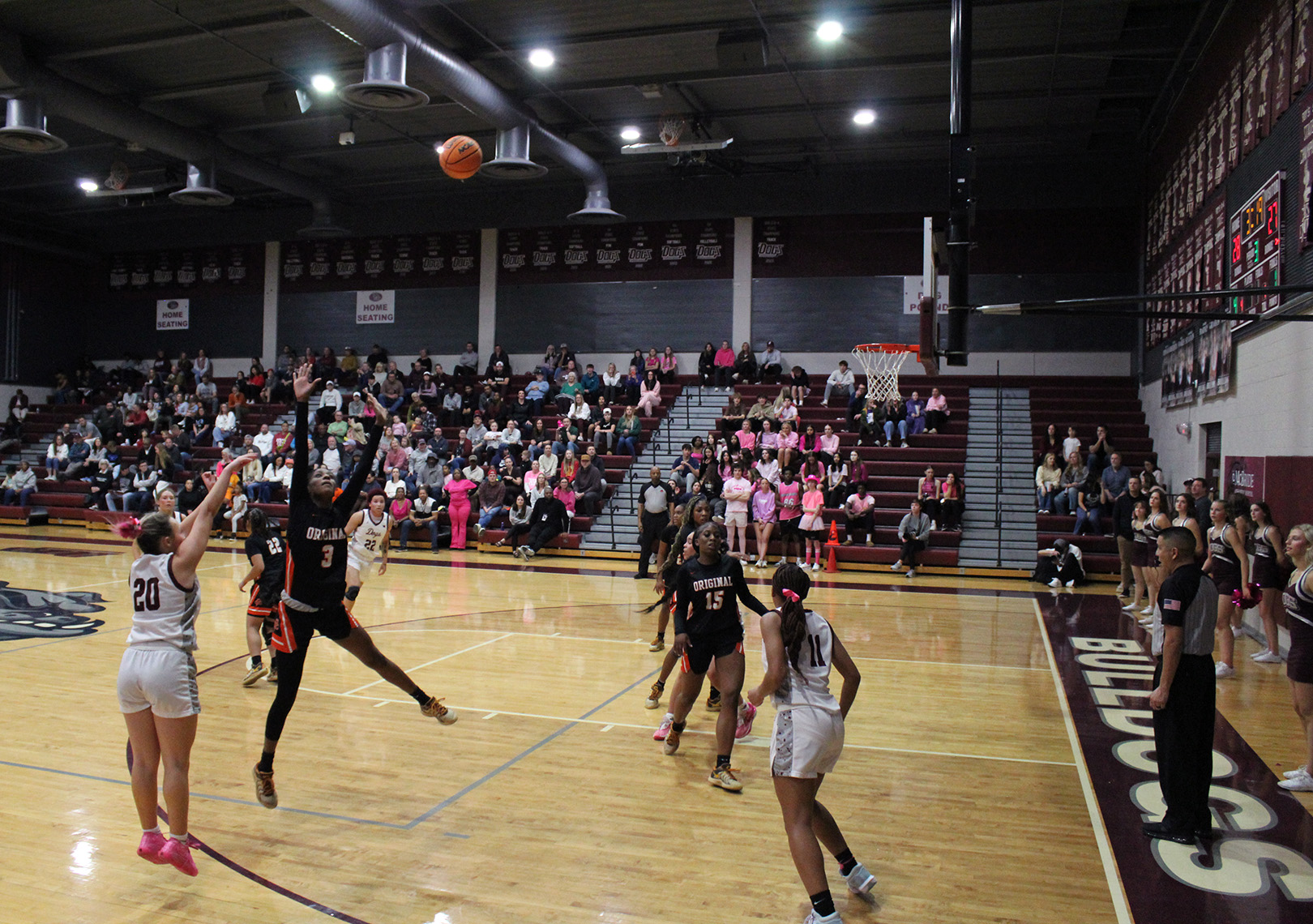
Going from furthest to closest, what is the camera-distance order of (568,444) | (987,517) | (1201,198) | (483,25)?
(568,444) → (987,517) → (483,25) → (1201,198)

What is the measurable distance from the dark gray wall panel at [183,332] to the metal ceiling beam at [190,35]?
11.9 m

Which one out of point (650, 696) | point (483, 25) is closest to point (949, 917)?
point (650, 696)

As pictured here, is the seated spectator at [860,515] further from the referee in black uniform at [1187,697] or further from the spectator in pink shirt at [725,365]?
the referee in black uniform at [1187,697]

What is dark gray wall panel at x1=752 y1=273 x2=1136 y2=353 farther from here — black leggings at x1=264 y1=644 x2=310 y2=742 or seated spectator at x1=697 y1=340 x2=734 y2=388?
black leggings at x1=264 y1=644 x2=310 y2=742

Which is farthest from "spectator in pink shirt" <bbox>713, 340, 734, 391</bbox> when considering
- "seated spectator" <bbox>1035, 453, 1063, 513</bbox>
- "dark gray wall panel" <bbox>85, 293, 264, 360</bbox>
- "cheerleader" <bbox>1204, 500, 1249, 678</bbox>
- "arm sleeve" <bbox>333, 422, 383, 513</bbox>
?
"arm sleeve" <bbox>333, 422, 383, 513</bbox>

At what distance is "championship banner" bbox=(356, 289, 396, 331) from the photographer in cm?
2816

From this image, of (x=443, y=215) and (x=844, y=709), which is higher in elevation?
(x=443, y=215)

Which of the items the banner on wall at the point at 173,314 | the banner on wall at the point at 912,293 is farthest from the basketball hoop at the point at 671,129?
the banner on wall at the point at 173,314

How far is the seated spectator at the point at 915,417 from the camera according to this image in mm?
20141

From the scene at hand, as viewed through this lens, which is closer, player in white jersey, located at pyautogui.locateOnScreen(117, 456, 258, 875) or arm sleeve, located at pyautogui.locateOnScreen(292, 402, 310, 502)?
player in white jersey, located at pyautogui.locateOnScreen(117, 456, 258, 875)

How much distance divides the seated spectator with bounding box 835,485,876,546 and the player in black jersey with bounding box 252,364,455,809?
12.8 m

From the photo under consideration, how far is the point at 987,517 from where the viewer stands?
18.2 m

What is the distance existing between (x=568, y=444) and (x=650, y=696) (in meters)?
13.0

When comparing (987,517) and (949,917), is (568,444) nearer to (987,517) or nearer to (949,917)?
(987,517)
